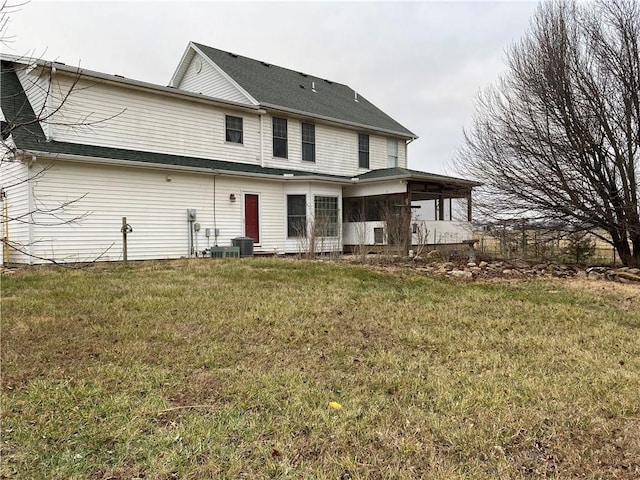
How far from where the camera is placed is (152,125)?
1377 cm

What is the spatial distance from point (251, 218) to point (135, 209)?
3858mm

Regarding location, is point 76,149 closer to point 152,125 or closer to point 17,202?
point 17,202

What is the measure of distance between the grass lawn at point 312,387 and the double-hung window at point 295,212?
358 inches

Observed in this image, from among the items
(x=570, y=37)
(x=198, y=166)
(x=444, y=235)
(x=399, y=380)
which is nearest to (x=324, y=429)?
(x=399, y=380)

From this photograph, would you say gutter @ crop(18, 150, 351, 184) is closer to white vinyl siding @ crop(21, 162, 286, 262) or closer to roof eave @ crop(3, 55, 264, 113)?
white vinyl siding @ crop(21, 162, 286, 262)

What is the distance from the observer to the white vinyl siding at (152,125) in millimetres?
12266

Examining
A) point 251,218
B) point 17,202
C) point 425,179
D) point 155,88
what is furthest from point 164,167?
point 425,179

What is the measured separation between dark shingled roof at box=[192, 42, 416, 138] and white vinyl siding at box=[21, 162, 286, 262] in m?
3.94

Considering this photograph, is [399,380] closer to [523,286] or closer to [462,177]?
[523,286]

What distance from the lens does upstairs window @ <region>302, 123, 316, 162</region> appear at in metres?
17.5

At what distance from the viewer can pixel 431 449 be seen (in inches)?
104

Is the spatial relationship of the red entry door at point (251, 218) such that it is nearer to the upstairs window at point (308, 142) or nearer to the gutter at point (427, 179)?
the upstairs window at point (308, 142)

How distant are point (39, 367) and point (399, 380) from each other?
10.2 ft

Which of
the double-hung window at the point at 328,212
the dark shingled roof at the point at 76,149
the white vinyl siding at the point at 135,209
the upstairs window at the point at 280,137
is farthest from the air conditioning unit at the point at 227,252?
the upstairs window at the point at 280,137
